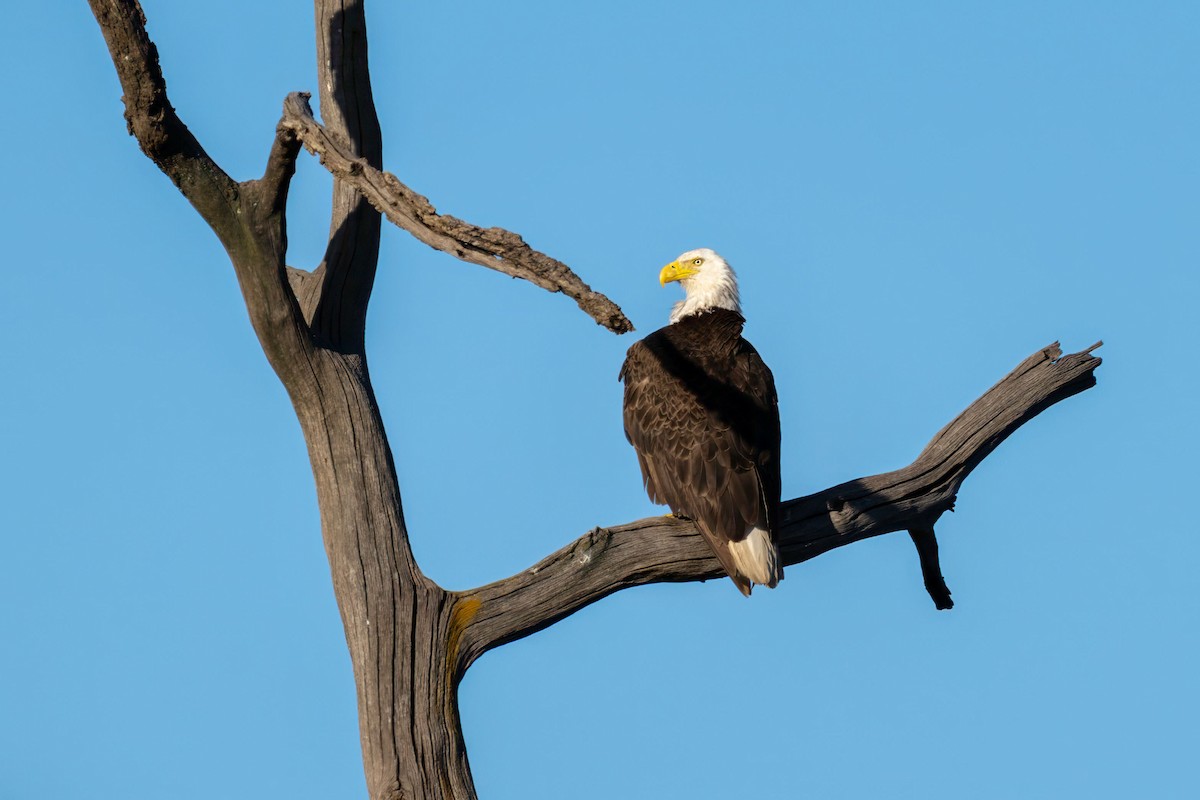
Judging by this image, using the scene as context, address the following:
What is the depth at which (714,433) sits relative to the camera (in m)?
6.85

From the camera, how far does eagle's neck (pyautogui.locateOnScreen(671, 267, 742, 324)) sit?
27.2 feet

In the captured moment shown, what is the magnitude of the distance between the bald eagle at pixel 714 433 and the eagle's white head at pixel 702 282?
25 cm

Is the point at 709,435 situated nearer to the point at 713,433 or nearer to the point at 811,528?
the point at 713,433

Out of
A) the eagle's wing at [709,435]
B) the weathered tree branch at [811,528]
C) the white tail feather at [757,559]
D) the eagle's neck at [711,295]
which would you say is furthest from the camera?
the eagle's neck at [711,295]

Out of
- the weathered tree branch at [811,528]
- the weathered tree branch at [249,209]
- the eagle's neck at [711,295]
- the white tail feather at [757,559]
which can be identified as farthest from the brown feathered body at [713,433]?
the weathered tree branch at [249,209]

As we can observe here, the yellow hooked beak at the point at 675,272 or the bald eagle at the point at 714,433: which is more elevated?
the yellow hooked beak at the point at 675,272

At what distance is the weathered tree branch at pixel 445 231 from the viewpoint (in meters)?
4.58

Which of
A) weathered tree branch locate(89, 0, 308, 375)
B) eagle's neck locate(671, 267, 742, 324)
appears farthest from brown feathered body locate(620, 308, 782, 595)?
weathered tree branch locate(89, 0, 308, 375)

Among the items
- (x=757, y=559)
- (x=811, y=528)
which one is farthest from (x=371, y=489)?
(x=811, y=528)

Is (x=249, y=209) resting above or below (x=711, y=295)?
below

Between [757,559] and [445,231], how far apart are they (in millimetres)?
2163

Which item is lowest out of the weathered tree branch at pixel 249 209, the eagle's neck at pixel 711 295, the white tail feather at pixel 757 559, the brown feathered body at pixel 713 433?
the white tail feather at pixel 757 559

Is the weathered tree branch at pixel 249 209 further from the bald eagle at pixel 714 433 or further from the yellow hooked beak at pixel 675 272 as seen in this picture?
the yellow hooked beak at pixel 675 272

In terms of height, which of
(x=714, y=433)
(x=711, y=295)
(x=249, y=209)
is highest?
(x=711, y=295)
